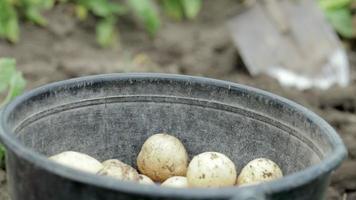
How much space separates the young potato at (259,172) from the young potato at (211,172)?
0.11 feet

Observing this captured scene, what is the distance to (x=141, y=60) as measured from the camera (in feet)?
12.9

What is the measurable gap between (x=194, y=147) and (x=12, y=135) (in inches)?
24.1

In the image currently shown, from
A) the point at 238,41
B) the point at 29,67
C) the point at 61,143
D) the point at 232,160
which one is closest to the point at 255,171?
the point at 232,160

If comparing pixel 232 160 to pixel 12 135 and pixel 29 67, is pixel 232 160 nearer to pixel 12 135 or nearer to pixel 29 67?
pixel 12 135

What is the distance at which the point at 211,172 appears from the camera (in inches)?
63.6

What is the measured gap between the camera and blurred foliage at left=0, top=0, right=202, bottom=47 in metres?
3.88

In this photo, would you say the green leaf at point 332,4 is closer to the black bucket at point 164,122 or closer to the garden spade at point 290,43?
the garden spade at point 290,43

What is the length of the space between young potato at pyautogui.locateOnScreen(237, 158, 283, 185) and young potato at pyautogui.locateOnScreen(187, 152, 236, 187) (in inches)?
1.3

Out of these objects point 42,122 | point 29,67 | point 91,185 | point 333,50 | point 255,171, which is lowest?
point 91,185

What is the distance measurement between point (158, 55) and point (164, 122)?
7.66 feet

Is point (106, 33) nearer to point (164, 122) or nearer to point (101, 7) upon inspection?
point (101, 7)

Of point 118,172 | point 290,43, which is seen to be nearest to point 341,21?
point 290,43

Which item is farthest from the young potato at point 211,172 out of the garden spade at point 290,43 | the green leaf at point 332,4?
the green leaf at point 332,4

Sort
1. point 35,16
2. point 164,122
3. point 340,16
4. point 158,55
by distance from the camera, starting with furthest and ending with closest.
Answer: point 340,16 → point 158,55 → point 35,16 → point 164,122
